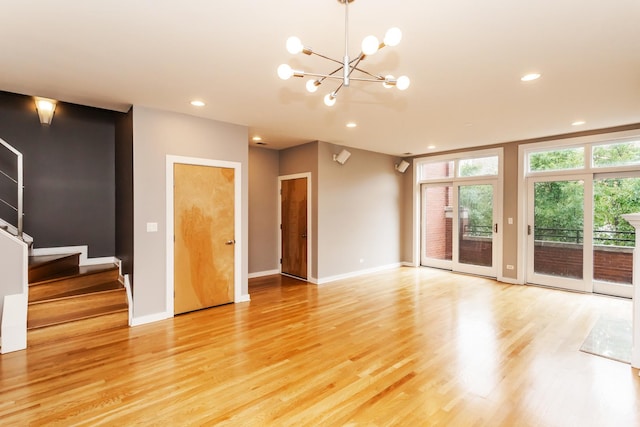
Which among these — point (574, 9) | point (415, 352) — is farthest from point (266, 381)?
point (574, 9)

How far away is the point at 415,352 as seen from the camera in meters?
3.07

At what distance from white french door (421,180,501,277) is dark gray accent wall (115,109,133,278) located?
6000 mm

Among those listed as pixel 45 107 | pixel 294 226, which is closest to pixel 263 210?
pixel 294 226

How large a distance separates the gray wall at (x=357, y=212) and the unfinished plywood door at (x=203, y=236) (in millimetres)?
1849

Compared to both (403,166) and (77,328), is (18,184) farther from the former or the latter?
(403,166)

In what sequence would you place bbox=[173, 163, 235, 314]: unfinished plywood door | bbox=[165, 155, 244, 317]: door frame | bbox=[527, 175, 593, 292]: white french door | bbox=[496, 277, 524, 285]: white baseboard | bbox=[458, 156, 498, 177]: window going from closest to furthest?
bbox=[165, 155, 244, 317]: door frame, bbox=[173, 163, 235, 314]: unfinished plywood door, bbox=[527, 175, 593, 292]: white french door, bbox=[496, 277, 524, 285]: white baseboard, bbox=[458, 156, 498, 177]: window

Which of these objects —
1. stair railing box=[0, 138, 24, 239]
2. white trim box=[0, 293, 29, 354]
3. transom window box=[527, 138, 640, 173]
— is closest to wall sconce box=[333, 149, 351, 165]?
transom window box=[527, 138, 640, 173]

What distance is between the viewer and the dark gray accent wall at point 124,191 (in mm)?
3891

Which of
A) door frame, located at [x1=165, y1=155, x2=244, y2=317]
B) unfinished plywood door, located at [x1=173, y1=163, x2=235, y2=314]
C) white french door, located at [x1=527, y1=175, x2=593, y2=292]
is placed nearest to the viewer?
door frame, located at [x1=165, y1=155, x2=244, y2=317]

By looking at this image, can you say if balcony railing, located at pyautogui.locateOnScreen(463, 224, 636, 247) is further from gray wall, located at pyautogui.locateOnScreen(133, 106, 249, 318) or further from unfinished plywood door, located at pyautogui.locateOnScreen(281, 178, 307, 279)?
gray wall, located at pyautogui.locateOnScreen(133, 106, 249, 318)

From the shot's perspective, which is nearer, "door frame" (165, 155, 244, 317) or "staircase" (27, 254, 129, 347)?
"staircase" (27, 254, 129, 347)

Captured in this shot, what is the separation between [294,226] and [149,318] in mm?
3113

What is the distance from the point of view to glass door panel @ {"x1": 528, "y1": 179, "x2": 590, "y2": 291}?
5.22 m

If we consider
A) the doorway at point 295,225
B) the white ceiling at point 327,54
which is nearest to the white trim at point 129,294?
the white ceiling at point 327,54
